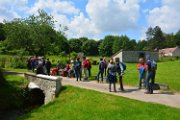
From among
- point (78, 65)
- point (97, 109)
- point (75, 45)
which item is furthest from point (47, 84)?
point (75, 45)

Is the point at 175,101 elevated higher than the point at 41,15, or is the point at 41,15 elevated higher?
the point at 41,15

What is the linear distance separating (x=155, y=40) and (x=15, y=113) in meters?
125

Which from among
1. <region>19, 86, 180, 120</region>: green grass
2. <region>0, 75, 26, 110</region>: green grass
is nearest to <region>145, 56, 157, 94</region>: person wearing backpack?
<region>19, 86, 180, 120</region>: green grass

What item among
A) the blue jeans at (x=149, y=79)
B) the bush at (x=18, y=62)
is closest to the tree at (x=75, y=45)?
the bush at (x=18, y=62)

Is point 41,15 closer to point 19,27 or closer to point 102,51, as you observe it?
point 19,27

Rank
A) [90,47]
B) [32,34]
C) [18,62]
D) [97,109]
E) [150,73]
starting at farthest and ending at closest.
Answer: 1. [90,47]
2. [32,34]
3. [18,62]
4. [150,73]
5. [97,109]

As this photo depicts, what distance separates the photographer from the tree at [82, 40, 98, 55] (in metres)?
117

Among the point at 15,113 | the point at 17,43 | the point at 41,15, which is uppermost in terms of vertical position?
the point at 41,15

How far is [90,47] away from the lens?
120 meters

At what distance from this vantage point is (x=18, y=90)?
23.8 metres

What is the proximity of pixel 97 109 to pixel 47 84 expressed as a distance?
6.80 m

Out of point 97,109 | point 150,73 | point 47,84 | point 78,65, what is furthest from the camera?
point 78,65

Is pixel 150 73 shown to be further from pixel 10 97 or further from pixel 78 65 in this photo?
pixel 10 97

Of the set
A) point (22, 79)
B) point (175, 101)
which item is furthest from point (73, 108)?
point (22, 79)
